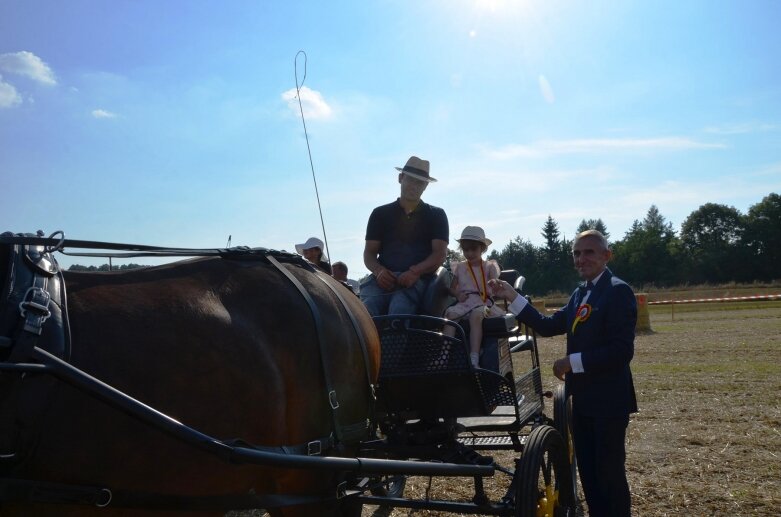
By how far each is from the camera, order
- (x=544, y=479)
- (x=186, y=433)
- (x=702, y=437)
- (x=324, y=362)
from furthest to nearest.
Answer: (x=702, y=437) → (x=544, y=479) → (x=324, y=362) → (x=186, y=433)

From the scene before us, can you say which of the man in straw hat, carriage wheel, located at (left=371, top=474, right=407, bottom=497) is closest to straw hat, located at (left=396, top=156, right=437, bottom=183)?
the man in straw hat

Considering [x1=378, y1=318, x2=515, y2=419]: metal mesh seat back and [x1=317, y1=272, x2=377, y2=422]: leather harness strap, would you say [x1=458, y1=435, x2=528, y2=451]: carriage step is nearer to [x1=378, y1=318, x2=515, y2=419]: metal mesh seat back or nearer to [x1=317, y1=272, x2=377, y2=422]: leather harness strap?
[x1=378, y1=318, x2=515, y2=419]: metal mesh seat back

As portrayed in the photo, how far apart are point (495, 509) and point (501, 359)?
1.12 metres

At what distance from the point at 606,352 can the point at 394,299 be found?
142 cm

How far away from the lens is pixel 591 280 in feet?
13.8

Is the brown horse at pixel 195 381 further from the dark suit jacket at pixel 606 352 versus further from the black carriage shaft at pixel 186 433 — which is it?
the dark suit jacket at pixel 606 352

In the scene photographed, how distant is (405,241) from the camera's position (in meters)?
4.93

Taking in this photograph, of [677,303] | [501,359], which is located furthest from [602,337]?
[677,303]

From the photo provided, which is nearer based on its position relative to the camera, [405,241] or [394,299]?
[394,299]

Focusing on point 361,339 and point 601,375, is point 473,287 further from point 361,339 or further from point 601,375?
point 361,339

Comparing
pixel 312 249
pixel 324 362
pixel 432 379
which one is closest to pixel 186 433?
pixel 324 362

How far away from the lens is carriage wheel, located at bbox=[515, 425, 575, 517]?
350cm

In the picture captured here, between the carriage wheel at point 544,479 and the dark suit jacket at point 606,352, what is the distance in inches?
12.1

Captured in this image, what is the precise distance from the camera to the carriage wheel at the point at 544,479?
11.5 feet
